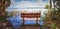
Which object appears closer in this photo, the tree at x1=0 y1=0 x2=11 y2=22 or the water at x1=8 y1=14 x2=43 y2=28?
the tree at x1=0 y1=0 x2=11 y2=22

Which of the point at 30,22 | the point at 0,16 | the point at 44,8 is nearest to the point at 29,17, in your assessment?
the point at 30,22

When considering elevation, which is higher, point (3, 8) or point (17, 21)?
point (3, 8)

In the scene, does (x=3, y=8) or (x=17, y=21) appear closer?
(x=3, y=8)

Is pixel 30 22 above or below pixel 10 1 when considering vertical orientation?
below

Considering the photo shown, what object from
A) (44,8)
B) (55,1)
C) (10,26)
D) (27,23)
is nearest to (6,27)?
(10,26)

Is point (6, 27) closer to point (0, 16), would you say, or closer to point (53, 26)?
point (0, 16)

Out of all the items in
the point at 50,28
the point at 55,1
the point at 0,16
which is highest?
the point at 55,1

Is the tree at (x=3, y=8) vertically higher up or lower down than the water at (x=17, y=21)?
higher up

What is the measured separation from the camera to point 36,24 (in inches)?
133

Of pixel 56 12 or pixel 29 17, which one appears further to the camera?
pixel 29 17

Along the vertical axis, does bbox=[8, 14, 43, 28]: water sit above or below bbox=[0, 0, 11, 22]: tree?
below

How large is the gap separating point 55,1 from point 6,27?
93 centimetres

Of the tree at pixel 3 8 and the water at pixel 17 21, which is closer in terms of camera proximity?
the tree at pixel 3 8

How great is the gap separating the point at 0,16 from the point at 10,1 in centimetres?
32
